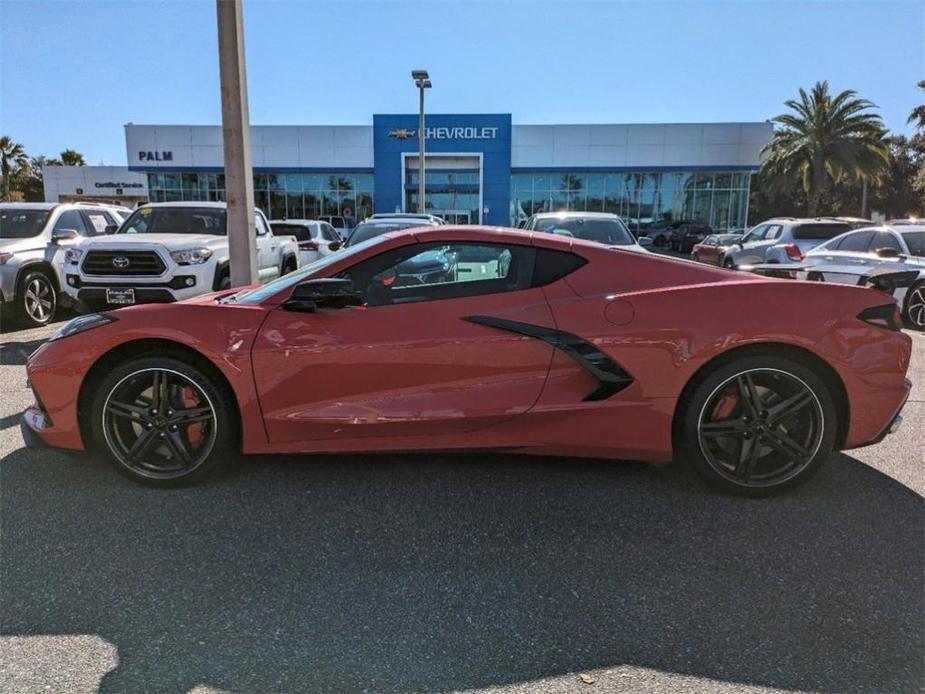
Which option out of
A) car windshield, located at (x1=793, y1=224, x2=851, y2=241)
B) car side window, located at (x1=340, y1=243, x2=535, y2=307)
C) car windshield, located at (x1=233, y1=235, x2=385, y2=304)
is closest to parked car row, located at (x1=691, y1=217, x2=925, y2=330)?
car windshield, located at (x1=793, y1=224, x2=851, y2=241)

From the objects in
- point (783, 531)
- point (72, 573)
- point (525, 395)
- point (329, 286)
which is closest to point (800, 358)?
point (783, 531)

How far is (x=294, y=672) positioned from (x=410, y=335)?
5.66 ft

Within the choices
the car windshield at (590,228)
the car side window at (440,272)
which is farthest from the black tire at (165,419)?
the car windshield at (590,228)

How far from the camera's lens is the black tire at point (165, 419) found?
3.49 metres

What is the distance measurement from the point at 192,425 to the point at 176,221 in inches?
287

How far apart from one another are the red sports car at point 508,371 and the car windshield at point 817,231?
11.8m

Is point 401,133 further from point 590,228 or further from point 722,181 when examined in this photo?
point 590,228

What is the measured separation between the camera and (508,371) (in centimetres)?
338

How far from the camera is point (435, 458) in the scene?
13.2 ft

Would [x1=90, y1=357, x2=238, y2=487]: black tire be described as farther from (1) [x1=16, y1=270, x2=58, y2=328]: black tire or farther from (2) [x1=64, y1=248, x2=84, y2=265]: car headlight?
(1) [x1=16, y1=270, x2=58, y2=328]: black tire

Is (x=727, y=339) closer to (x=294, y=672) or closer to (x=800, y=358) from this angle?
(x=800, y=358)

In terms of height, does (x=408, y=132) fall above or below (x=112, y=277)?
above

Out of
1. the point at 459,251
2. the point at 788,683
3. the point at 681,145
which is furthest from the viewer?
the point at 681,145

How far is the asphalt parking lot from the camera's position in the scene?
7.13ft
